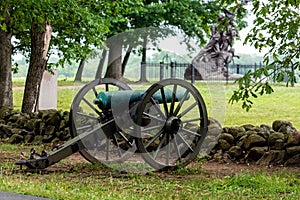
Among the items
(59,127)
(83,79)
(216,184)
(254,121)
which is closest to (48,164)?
(83,79)

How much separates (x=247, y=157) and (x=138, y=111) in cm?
262

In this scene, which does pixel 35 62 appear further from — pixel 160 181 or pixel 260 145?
pixel 160 181

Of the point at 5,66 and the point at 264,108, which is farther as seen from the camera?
the point at 264,108

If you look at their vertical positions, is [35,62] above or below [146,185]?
above

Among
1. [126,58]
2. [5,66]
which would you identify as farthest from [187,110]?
[5,66]

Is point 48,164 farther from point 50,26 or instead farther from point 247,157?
point 50,26

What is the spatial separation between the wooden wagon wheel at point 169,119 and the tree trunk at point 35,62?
6.43 meters

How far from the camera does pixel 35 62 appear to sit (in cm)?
1463

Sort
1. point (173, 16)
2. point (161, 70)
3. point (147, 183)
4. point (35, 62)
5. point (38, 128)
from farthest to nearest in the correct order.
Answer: point (173, 16) < point (35, 62) < point (38, 128) < point (161, 70) < point (147, 183)

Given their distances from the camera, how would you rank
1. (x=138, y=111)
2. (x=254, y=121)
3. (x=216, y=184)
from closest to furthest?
(x=216, y=184)
(x=138, y=111)
(x=254, y=121)

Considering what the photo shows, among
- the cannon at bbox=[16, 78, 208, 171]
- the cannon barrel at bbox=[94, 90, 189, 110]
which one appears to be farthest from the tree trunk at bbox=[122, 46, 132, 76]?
the cannon barrel at bbox=[94, 90, 189, 110]

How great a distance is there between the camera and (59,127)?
41.4ft

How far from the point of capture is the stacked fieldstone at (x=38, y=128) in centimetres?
A: 1254

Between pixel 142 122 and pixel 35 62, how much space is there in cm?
705
